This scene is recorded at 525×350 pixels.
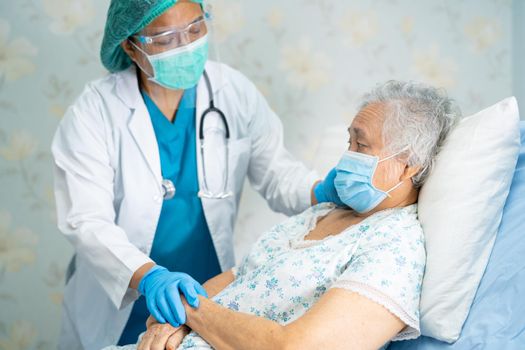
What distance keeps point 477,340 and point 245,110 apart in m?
1.03

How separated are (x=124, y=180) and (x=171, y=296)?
50 cm

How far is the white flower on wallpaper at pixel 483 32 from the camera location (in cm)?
240

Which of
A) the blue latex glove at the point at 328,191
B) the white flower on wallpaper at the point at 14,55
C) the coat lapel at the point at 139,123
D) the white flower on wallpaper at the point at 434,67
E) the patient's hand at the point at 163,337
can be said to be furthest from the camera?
the white flower on wallpaper at the point at 434,67

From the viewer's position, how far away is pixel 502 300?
120 cm

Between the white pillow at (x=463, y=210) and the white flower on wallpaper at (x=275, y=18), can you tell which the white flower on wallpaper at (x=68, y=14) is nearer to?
the white flower on wallpaper at (x=275, y=18)

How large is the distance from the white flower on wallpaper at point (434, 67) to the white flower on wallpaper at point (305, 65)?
1.17ft

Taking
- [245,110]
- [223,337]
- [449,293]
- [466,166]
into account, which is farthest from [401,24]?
[223,337]

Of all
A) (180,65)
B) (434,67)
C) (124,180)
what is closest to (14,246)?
(124,180)

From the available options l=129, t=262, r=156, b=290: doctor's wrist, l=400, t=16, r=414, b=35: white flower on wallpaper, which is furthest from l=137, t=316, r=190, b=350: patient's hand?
l=400, t=16, r=414, b=35: white flower on wallpaper

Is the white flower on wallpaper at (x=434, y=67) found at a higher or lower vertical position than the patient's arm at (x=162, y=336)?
higher

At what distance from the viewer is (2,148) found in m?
2.28

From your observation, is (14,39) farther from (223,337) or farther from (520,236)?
(520,236)

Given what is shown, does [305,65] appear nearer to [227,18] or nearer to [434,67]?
[227,18]

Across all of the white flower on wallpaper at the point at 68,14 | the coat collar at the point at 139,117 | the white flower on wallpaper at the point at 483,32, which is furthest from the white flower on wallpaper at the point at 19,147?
the white flower on wallpaper at the point at 483,32
